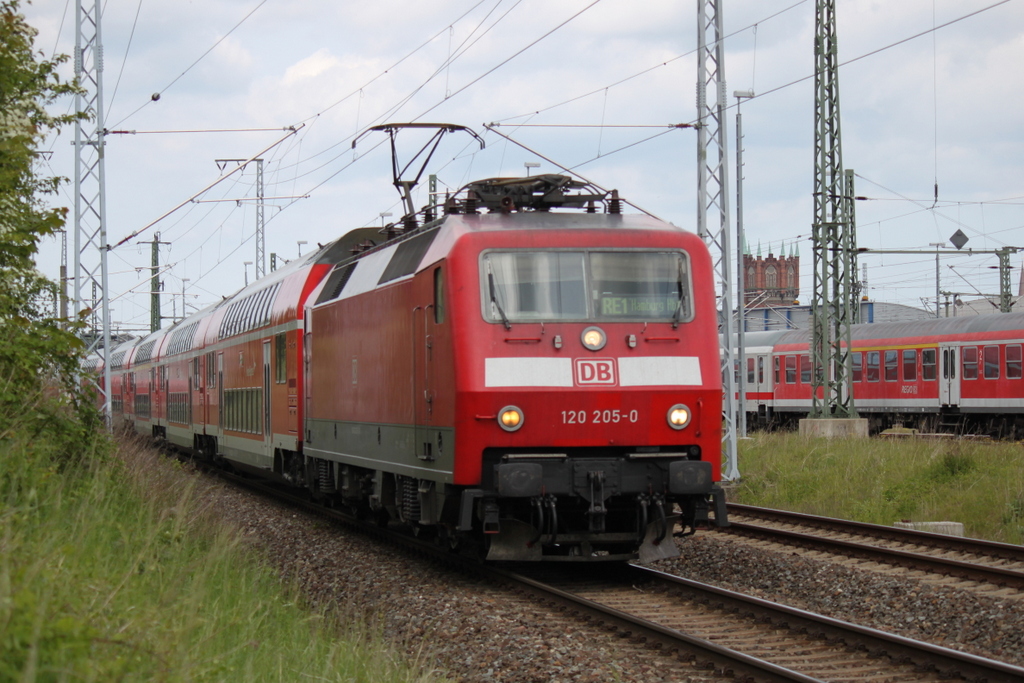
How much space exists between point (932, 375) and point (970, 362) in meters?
1.46

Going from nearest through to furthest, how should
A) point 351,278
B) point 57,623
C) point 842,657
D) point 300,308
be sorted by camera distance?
point 57,623 < point 842,657 < point 351,278 < point 300,308

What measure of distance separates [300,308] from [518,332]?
22.5 feet

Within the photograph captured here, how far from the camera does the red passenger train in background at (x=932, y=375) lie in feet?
→ 92.9

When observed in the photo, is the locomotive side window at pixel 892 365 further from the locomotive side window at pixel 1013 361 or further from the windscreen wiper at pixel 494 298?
the windscreen wiper at pixel 494 298

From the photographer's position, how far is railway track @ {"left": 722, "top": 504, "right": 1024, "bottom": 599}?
9688mm

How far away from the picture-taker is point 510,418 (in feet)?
30.8

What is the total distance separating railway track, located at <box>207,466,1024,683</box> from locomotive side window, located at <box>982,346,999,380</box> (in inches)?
809

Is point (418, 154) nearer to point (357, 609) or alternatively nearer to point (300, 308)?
point (300, 308)

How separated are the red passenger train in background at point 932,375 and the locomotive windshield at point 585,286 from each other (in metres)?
17.6

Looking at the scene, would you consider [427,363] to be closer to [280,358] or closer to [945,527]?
[945,527]

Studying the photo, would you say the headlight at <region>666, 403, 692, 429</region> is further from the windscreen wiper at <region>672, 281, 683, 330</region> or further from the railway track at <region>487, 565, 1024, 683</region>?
the railway track at <region>487, 565, 1024, 683</region>

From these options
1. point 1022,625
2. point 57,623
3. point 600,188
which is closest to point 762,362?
point 600,188

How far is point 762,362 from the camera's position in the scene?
38.5 meters

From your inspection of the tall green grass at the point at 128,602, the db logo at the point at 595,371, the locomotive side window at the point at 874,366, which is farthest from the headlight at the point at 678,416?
the locomotive side window at the point at 874,366
